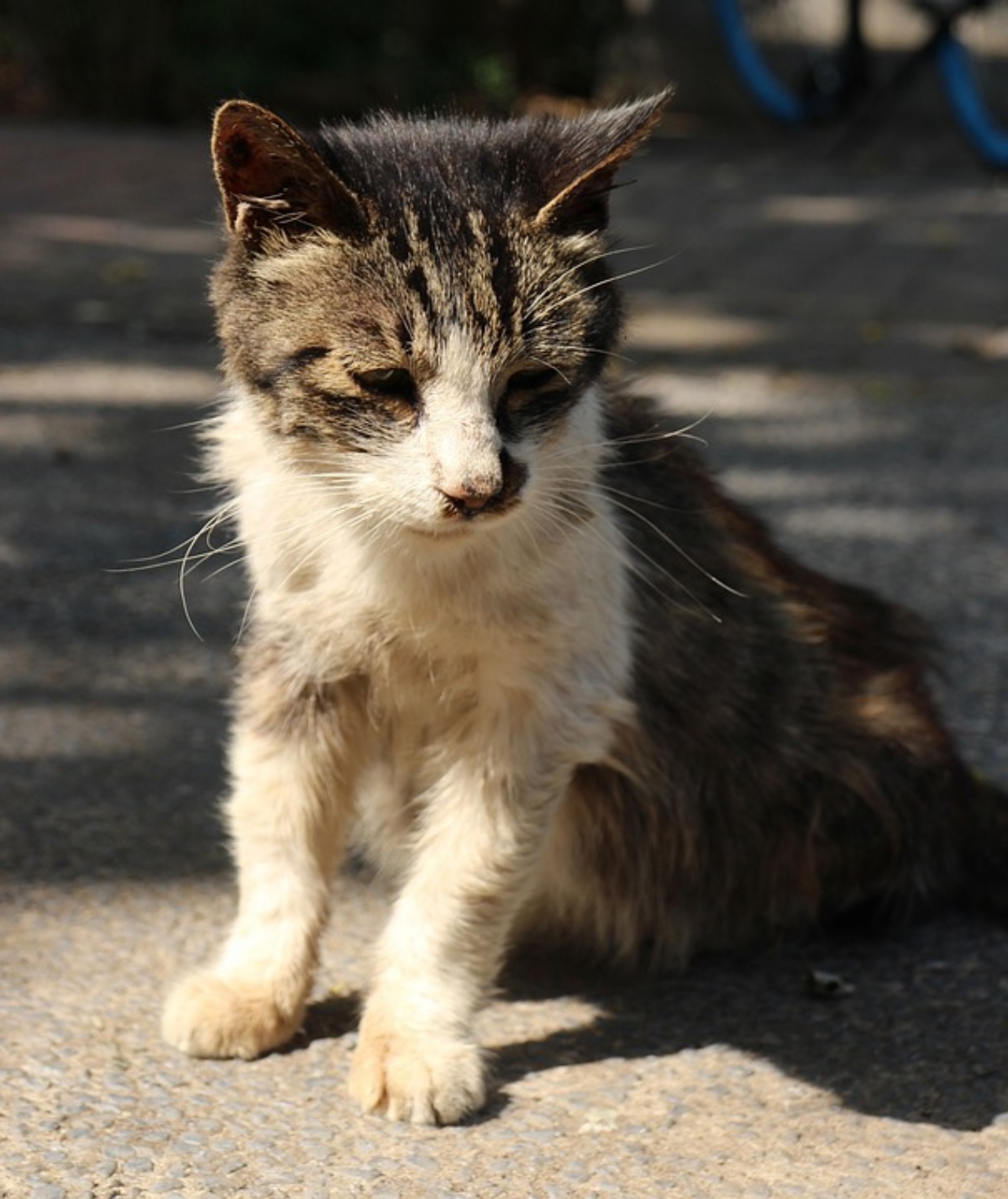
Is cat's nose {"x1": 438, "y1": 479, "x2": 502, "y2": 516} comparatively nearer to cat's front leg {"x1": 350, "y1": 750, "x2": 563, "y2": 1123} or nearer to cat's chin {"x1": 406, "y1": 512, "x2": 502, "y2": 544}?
cat's chin {"x1": 406, "y1": 512, "x2": 502, "y2": 544}

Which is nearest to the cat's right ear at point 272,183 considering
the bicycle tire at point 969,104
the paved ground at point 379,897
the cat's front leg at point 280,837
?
the cat's front leg at point 280,837

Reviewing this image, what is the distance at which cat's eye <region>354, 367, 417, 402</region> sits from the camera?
2.65m

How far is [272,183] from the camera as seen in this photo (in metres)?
2.67

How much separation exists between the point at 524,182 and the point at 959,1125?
1.68 metres

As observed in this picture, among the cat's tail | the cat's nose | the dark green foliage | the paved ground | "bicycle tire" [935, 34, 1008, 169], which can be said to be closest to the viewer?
the cat's nose

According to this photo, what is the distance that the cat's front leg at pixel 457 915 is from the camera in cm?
287

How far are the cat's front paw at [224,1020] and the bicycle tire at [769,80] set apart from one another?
30.0 feet

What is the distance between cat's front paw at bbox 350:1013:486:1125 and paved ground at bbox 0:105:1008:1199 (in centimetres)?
3

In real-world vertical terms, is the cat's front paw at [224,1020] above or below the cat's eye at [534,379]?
below

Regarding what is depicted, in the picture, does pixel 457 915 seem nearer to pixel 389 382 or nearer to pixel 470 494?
pixel 470 494

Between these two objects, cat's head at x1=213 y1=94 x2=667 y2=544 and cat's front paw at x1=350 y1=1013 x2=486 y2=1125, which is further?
cat's front paw at x1=350 y1=1013 x2=486 y2=1125

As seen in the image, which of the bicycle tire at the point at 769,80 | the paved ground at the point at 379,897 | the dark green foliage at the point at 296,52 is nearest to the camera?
the paved ground at the point at 379,897

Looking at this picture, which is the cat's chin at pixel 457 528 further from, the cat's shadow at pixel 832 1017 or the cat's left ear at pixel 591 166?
the cat's shadow at pixel 832 1017

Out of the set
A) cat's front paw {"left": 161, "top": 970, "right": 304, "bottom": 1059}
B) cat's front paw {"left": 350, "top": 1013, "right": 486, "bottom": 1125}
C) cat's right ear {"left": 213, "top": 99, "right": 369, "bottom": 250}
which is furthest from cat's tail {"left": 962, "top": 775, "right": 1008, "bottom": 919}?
cat's right ear {"left": 213, "top": 99, "right": 369, "bottom": 250}
